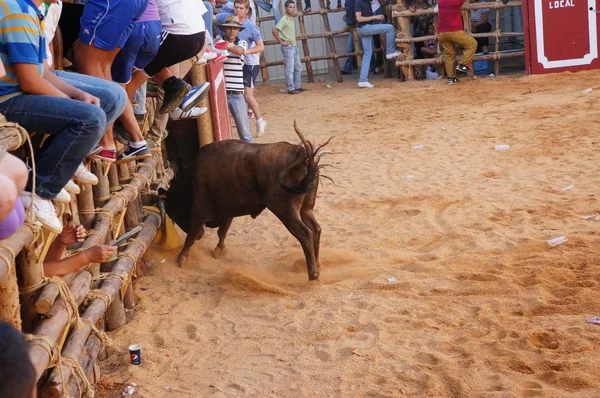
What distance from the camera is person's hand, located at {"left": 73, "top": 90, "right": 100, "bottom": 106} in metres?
4.20

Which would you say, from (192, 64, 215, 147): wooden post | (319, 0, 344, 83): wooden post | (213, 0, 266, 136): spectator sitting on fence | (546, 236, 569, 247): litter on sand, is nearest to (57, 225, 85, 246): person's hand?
(546, 236, 569, 247): litter on sand

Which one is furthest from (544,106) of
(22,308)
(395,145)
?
(22,308)

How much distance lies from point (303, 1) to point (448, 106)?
6309mm

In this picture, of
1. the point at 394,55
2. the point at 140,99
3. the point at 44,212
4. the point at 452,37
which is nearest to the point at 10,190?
the point at 44,212

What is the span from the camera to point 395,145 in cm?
1120

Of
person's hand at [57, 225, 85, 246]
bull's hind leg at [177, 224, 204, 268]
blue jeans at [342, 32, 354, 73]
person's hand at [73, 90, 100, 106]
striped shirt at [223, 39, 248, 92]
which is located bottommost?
blue jeans at [342, 32, 354, 73]

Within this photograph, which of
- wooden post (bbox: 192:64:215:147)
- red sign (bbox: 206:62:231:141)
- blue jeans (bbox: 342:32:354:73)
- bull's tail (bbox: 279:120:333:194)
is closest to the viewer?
bull's tail (bbox: 279:120:333:194)

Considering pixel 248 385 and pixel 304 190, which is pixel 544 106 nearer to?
pixel 304 190

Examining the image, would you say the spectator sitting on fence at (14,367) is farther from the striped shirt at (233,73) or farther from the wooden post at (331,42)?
the wooden post at (331,42)

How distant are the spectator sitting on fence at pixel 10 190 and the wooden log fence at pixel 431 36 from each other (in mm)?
13656

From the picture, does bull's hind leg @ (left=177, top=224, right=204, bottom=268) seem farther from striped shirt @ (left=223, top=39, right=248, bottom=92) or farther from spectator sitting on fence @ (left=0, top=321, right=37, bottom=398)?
spectator sitting on fence @ (left=0, top=321, right=37, bottom=398)

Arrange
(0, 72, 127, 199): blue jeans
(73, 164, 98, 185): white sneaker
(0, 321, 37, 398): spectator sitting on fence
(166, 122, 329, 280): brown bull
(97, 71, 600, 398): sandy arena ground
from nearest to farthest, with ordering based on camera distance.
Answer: (0, 321, 37, 398): spectator sitting on fence < (0, 72, 127, 199): blue jeans < (73, 164, 98, 185): white sneaker < (97, 71, 600, 398): sandy arena ground < (166, 122, 329, 280): brown bull

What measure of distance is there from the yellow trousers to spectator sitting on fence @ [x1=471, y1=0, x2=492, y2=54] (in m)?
0.88

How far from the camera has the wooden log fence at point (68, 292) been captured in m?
3.77
